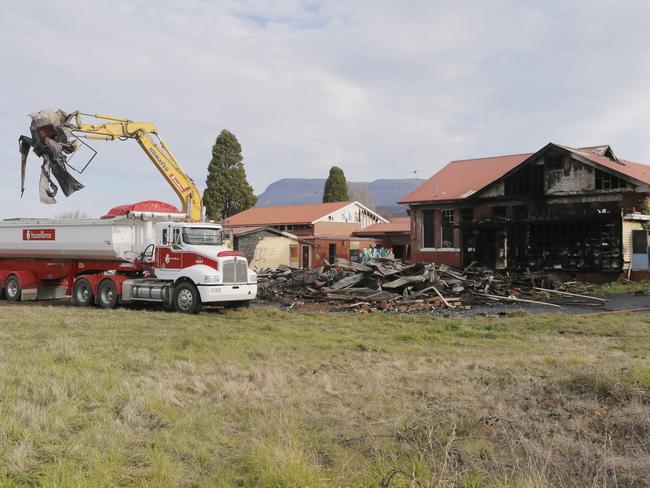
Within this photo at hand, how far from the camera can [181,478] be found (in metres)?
4.11

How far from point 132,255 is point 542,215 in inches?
681

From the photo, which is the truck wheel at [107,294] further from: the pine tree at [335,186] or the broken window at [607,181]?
the pine tree at [335,186]

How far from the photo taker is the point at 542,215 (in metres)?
24.1

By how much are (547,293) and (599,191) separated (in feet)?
22.6

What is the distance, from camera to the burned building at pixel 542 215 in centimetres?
2195

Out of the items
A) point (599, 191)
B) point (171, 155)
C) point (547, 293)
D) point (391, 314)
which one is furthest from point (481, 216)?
point (171, 155)

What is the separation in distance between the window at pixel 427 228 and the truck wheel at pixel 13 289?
763 inches

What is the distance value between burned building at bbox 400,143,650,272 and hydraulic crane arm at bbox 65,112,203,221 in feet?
41.3

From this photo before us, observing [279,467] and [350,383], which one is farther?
[350,383]

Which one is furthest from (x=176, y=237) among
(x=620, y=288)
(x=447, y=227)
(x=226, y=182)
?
(x=226, y=182)

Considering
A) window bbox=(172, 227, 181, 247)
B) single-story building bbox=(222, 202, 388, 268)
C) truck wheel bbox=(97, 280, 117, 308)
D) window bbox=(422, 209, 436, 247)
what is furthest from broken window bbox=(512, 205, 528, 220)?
single-story building bbox=(222, 202, 388, 268)

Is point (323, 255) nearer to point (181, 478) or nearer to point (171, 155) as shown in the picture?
point (171, 155)

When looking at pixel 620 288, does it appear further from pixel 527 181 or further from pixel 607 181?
pixel 527 181

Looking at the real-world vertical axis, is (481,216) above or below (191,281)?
above
